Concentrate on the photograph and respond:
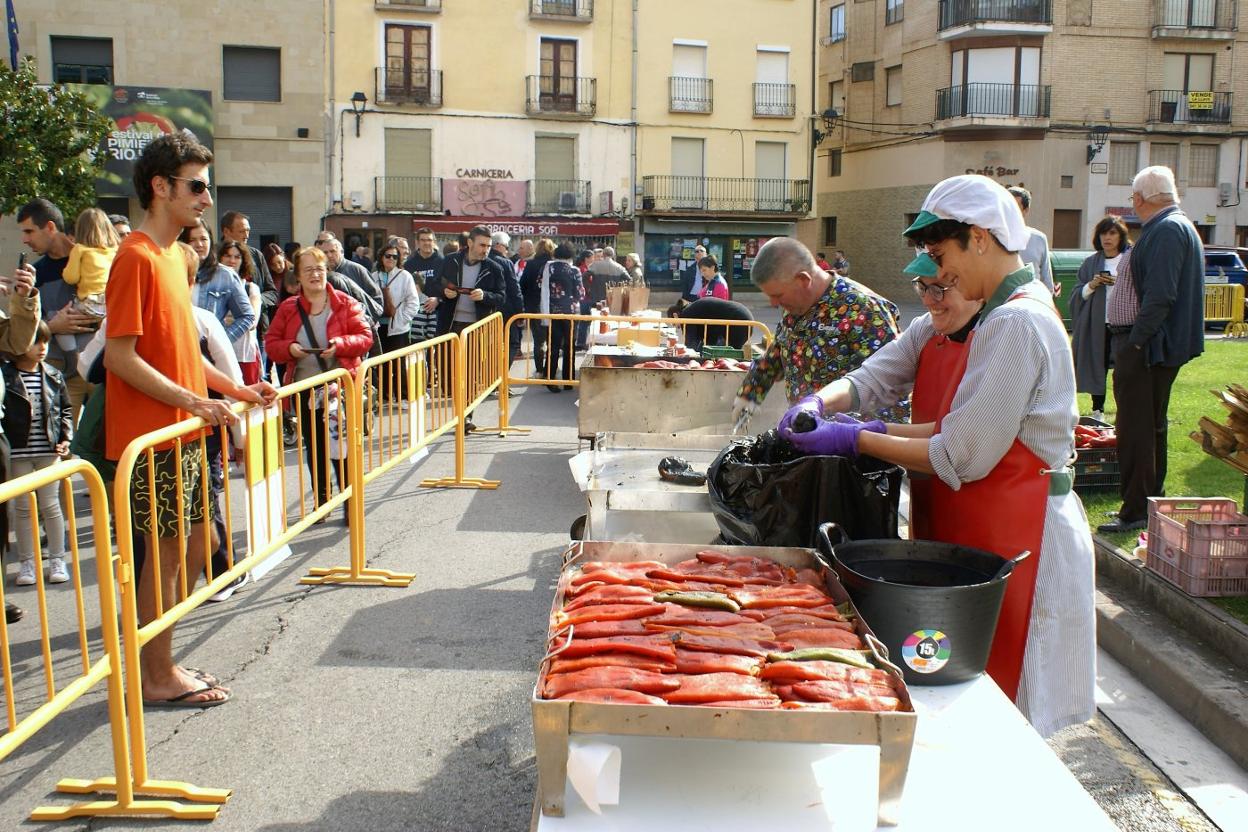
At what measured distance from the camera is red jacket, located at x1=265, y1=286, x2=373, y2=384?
797cm

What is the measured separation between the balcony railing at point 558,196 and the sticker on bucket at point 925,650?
3753 cm

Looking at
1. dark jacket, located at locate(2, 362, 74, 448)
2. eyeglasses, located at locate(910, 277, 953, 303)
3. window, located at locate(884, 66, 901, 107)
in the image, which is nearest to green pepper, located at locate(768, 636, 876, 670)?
eyeglasses, located at locate(910, 277, 953, 303)

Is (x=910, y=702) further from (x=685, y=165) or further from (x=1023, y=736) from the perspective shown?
(x=685, y=165)

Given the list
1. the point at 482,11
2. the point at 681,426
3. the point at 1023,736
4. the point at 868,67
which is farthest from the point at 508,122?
the point at 1023,736

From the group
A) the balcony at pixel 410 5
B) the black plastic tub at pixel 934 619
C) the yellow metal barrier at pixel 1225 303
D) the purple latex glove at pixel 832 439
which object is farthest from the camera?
the balcony at pixel 410 5

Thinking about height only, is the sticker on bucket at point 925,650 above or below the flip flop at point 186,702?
above

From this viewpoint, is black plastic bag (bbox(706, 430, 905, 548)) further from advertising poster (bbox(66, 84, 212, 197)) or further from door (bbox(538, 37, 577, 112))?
door (bbox(538, 37, 577, 112))

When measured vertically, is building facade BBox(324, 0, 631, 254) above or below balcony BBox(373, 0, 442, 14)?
below

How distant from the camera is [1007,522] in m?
3.03

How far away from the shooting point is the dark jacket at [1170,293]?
22.2ft

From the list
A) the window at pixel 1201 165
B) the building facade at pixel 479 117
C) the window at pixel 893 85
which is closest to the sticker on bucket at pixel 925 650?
the building facade at pixel 479 117

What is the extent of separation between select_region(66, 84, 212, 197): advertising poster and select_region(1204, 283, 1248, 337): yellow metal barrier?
2860 centimetres

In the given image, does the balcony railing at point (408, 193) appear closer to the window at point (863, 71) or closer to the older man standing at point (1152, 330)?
the window at point (863, 71)

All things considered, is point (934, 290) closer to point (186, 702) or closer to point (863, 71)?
point (186, 702)
